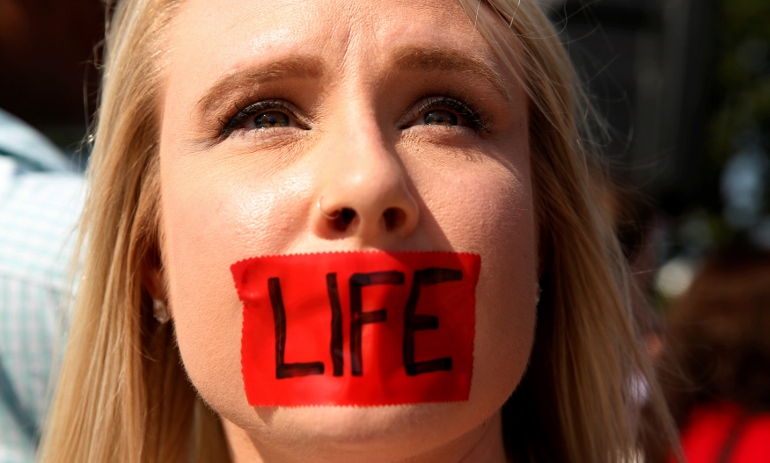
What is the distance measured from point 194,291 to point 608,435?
114 cm

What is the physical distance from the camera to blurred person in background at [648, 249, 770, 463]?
3.26m

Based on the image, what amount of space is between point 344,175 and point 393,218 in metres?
0.13

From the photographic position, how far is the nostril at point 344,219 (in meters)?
1.48

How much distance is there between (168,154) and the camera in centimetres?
176

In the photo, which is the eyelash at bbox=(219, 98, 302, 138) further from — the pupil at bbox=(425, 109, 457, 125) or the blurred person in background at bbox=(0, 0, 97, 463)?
the blurred person in background at bbox=(0, 0, 97, 463)

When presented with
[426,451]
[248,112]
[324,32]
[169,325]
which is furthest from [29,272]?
[426,451]

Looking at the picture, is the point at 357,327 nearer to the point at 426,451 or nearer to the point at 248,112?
the point at 426,451

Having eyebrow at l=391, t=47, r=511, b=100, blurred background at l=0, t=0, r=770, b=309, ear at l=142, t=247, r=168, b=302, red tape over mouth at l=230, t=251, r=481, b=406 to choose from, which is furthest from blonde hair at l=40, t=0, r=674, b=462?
blurred background at l=0, t=0, r=770, b=309

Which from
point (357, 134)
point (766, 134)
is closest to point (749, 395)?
point (357, 134)

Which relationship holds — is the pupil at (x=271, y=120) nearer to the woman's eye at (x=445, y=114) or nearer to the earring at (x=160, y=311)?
the woman's eye at (x=445, y=114)

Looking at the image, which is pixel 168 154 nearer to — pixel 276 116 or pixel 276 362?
pixel 276 116

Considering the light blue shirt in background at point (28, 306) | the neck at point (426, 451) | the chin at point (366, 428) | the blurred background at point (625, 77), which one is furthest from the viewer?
the blurred background at point (625, 77)

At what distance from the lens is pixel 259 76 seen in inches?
63.7

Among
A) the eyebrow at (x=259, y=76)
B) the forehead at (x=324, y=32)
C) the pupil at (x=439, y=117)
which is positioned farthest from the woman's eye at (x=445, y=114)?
the eyebrow at (x=259, y=76)
